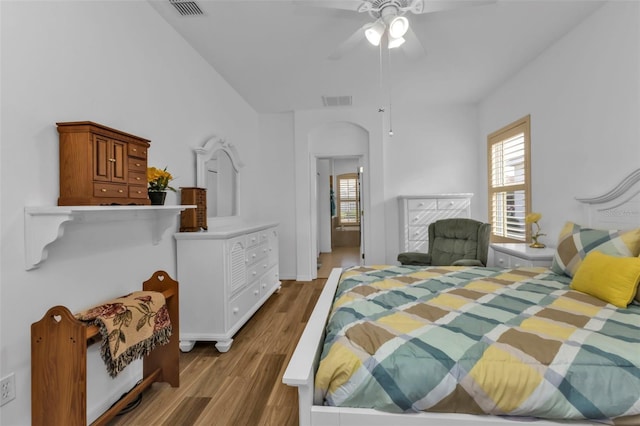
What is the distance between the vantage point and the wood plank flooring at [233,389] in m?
1.78

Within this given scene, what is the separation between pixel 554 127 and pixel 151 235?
12.4 feet

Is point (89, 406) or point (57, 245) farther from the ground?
point (57, 245)

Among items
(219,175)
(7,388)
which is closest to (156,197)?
(7,388)

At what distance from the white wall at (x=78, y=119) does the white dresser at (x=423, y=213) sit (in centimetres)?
304

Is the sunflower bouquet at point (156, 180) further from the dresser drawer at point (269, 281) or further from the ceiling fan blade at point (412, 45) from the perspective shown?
the ceiling fan blade at point (412, 45)

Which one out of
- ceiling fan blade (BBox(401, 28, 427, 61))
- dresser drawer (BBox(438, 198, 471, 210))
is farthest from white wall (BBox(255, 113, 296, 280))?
ceiling fan blade (BBox(401, 28, 427, 61))

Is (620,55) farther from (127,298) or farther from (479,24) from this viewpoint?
(127,298)

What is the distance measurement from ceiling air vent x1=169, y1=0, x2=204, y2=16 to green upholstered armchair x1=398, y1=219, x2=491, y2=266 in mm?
2979

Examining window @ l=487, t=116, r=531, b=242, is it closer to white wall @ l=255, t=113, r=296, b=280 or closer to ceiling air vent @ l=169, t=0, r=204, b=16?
white wall @ l=255, t=113, r=296, b=280

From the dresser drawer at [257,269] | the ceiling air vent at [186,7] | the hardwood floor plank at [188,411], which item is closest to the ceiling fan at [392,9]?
the ceiling air vent at [186,7]

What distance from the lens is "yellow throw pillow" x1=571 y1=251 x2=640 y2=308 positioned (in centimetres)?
159

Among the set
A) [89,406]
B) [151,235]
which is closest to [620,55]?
[151,235]

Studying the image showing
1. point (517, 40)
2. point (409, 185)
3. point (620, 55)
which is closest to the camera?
point (620, 55)

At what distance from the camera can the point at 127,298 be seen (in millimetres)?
1829
